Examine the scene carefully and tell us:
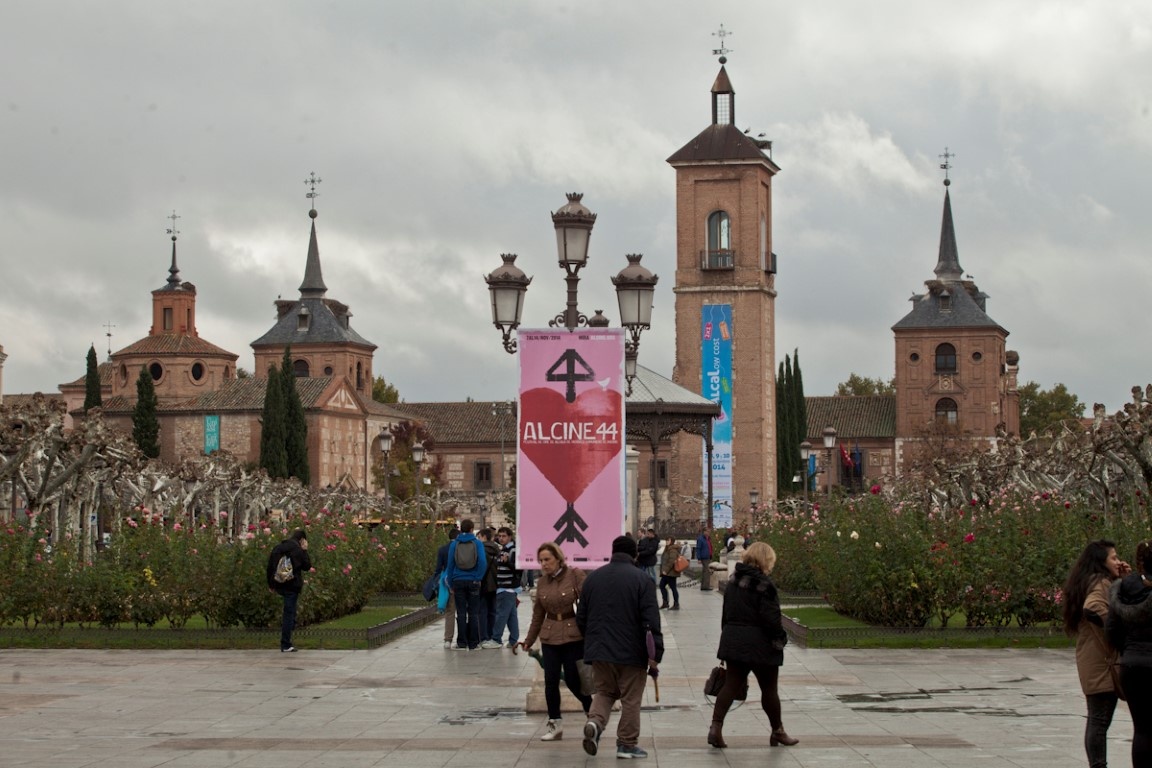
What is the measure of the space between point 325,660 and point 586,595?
271 inches

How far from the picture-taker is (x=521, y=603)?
30938 mm

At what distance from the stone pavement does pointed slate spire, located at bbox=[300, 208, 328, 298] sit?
103 metres

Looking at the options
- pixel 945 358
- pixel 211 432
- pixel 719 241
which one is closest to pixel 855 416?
pixel 945 358

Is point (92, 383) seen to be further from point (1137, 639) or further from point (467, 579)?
point (1137, 639)

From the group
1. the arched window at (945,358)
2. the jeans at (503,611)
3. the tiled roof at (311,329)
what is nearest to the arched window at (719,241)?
the arched window at (945,358)

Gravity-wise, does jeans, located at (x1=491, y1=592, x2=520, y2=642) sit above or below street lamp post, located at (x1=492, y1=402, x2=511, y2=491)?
below

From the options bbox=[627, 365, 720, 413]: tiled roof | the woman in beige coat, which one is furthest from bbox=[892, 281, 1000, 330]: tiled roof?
the woman in beige coat

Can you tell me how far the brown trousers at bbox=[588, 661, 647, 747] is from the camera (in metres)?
10.6

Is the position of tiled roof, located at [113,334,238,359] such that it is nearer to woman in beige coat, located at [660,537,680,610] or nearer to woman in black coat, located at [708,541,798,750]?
woman in beige coat, located at [660,537,680,610]

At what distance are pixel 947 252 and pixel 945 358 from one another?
29.3 ft

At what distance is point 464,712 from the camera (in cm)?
1323

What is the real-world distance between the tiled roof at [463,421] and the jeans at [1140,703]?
307ft

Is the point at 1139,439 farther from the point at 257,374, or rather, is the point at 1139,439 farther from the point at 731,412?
the point at 257,374

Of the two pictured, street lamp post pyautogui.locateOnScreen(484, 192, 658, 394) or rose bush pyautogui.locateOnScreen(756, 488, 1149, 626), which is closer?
street lamp post pyautogui.locateOnScreen(484, 192, 658, 394)
